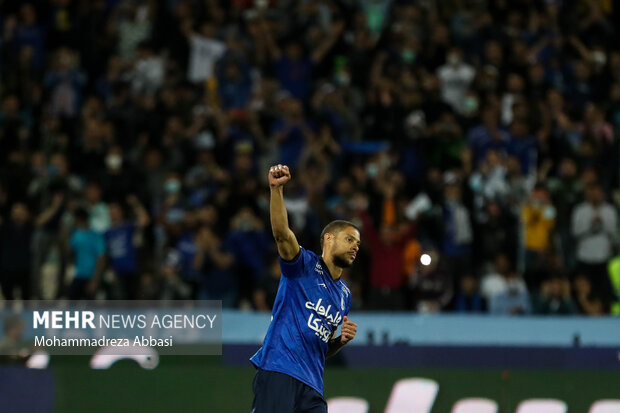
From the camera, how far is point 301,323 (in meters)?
7.77

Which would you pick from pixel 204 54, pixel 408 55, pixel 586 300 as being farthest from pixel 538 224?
pixel 204 54

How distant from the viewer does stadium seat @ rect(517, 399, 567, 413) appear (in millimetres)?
11047

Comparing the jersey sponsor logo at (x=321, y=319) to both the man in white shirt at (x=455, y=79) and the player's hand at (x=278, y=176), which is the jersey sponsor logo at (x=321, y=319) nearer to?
the player's hand at (x=278, y=176)

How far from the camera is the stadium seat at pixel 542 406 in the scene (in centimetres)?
1105

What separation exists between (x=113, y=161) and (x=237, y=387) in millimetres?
6209

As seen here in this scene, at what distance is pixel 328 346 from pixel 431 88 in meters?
9.76

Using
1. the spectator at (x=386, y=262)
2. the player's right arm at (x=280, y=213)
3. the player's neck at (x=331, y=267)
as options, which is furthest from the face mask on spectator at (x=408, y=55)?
the player's right arm at (x=280, y=213)

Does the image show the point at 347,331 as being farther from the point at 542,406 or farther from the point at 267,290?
the point at 267,290

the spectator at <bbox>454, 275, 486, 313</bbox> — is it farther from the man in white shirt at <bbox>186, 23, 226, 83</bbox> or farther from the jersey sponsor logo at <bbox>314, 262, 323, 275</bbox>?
the jersey sponsor logo at <bbox>314, 262, 323, 275</bbox>

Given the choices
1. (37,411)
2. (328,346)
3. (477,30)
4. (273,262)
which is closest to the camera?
(328,346)

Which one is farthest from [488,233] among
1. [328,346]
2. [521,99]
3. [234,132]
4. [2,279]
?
[328,346]

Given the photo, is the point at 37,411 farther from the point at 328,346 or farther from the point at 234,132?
the point at 234,132

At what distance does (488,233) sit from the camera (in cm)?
1562

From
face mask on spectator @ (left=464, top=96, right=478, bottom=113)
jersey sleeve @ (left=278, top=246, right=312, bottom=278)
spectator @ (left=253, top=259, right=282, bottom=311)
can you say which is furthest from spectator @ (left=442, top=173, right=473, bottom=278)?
jersey sleeve @ (left=278, top=246, right=312, bottom=278)
